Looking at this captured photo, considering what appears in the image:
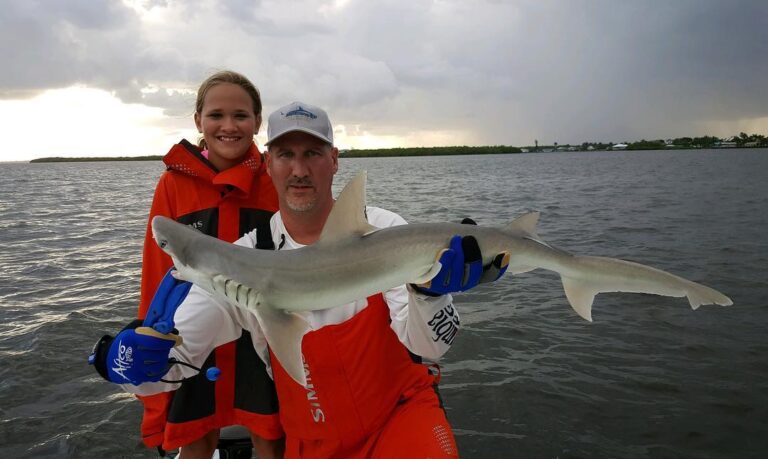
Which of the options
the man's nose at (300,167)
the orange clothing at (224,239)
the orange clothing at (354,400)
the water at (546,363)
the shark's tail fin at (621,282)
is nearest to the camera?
the shark's tail fin at (621,282)

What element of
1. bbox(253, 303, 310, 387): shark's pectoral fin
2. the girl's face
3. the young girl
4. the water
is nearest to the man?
the young girl

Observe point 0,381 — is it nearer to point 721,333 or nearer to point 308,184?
point 308,184

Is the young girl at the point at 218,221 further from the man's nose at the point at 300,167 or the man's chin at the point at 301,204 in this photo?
the man's nose at the point at 300,167

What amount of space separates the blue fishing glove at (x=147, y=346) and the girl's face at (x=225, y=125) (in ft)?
4.34

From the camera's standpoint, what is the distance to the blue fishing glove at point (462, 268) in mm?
2527

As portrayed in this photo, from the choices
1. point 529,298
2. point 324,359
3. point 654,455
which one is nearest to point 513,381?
point 654,455

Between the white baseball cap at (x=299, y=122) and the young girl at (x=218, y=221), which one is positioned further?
the young girl at (x=218, y=221)

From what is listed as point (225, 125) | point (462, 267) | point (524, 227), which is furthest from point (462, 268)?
point (225, 125)

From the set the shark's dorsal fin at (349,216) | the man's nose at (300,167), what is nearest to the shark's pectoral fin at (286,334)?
the shark's dorsal fin at (349,216)

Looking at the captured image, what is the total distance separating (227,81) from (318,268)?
210 cm

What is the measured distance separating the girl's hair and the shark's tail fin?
276cm

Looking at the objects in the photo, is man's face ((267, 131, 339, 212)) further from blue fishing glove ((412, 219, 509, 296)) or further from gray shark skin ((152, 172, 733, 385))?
blue fishing glove ((412, 219, 509, 296))

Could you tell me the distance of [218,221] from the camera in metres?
3.62

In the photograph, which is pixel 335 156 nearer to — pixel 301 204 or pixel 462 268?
pixel 301 204
